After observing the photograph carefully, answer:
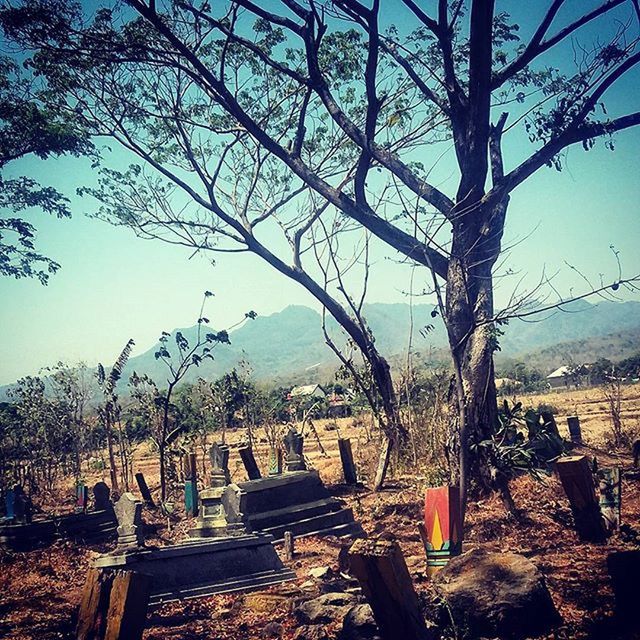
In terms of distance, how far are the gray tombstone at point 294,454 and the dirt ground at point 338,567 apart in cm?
111

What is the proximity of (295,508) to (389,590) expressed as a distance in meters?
5.82

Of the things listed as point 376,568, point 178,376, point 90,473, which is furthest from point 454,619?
point 90,473

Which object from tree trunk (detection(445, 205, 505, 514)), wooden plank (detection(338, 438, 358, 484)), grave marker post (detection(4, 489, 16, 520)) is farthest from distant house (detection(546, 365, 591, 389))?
grave marker post (detection(4, 489, 16, 520))

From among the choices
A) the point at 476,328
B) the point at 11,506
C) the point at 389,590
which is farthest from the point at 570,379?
the point at 389,590

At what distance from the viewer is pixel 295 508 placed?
880 cm

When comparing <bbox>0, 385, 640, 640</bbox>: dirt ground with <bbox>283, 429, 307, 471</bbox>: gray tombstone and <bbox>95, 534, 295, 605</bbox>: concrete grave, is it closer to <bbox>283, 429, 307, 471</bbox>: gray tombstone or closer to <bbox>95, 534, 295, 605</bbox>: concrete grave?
<bbox>95, 534, 295, 605</bbox>: concrete grave

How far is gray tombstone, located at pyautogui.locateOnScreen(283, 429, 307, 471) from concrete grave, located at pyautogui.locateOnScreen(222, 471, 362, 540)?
579 mm

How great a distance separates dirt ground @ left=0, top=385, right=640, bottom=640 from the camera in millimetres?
4379

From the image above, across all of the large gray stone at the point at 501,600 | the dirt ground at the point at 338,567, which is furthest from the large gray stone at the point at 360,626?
the large gray stone at the point at 501,600

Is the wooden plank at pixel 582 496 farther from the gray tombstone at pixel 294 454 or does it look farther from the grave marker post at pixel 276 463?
the grave marker post at pixel 276 463

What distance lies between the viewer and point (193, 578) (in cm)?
611

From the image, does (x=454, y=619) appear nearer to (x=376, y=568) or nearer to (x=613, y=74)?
(x=376, y=568)

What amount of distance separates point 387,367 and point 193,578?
7283 millimetres

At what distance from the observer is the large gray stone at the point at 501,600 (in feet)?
12.0
